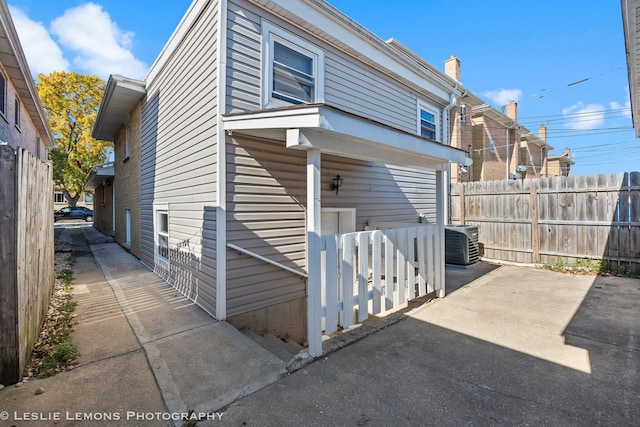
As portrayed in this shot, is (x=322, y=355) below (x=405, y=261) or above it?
below

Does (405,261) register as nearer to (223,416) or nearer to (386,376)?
(386,376)

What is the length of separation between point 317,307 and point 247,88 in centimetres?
330

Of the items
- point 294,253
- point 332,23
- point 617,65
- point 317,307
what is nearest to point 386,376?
point 317,307

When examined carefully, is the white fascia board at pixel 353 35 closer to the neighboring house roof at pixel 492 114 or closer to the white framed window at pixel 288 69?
the white framed window at pixel 288 69

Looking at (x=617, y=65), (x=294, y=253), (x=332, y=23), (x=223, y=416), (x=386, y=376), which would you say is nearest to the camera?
(x=223, y=416)

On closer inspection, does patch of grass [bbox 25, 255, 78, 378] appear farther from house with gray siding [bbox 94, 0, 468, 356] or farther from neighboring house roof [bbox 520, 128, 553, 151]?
neighboring house roof [bbox 520, 128, 553, 151]

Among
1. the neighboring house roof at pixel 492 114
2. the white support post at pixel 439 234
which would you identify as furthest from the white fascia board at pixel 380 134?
the neighboring house roof at pixel 492 114

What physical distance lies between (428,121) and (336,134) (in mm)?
6121

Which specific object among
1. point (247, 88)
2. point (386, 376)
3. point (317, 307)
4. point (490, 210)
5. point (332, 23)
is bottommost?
point (386, 376)

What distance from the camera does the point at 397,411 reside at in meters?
2.27

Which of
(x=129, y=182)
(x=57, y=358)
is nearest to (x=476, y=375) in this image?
(x=57, y=358)

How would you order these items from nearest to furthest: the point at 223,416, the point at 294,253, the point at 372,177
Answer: the point at 223,416 < the point at 294,253 < the point at 372,177

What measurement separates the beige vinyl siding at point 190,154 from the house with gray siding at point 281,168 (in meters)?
0.04

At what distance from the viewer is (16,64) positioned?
20.8ft
